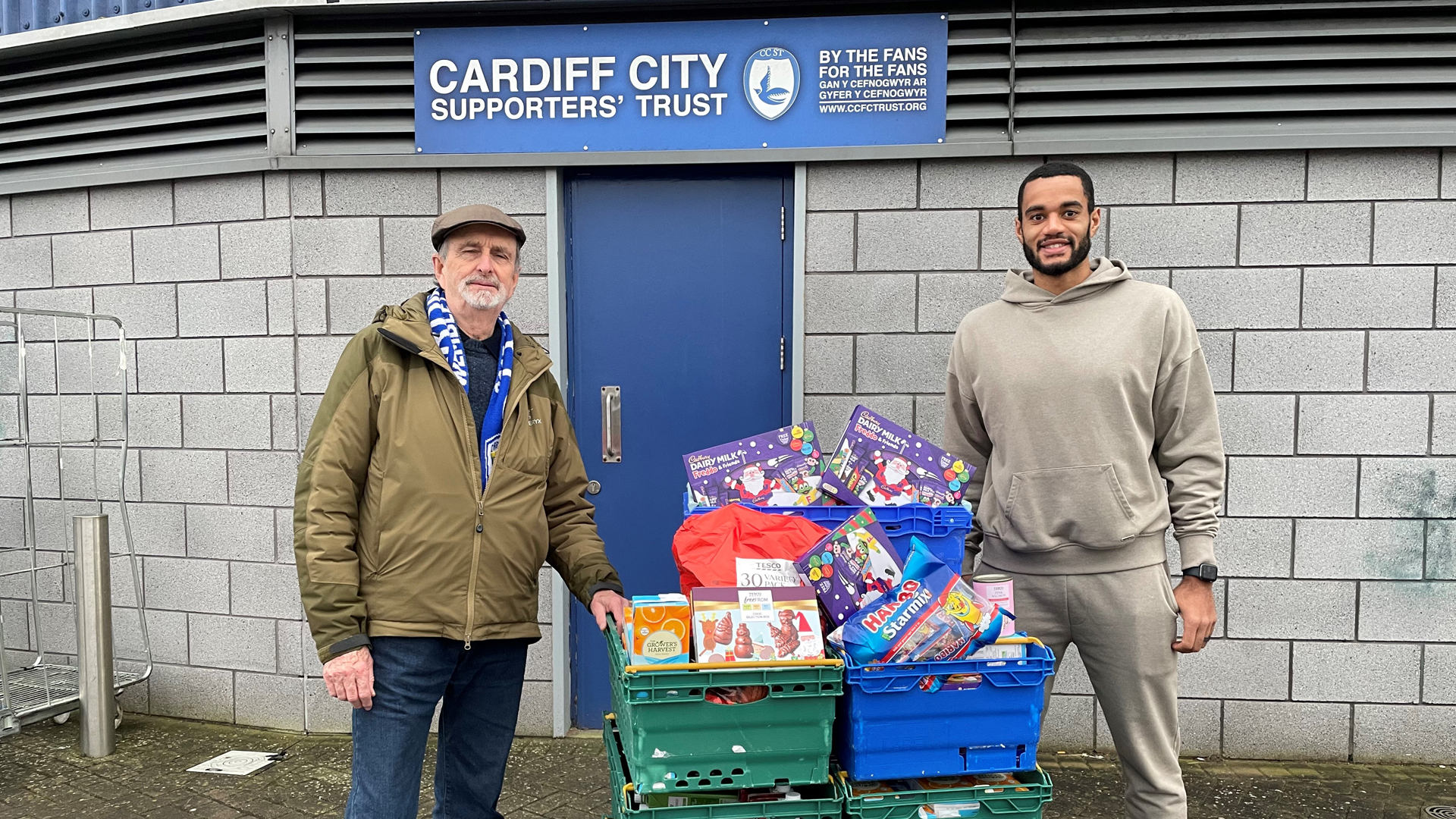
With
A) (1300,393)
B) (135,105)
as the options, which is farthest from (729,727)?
(135,105)

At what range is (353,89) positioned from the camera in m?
4.06

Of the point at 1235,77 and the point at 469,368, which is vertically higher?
the point at 1235,77

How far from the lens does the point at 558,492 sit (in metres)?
2.61

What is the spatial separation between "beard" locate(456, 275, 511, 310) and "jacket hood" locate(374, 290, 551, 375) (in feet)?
0.40

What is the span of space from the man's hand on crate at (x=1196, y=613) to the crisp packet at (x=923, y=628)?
2.82 feet

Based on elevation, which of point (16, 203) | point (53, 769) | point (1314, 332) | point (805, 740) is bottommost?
point (53, 769)

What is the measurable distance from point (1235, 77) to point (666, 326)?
2.60m

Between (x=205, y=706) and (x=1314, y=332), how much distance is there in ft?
17.2

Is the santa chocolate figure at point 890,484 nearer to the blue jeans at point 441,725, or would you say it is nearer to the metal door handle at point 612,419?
the blue jeans at point 441,725

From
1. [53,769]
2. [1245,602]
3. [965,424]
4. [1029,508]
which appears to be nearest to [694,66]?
[965,424]

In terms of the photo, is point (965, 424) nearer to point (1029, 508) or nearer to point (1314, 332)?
point (1029, 508)

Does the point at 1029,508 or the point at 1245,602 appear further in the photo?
the point at 1245,602

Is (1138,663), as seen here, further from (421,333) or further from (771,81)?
(771,81)

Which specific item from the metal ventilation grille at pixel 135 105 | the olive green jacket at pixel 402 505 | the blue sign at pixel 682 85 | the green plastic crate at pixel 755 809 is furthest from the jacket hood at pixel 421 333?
the metal ventilation grille at pixel 135 105
